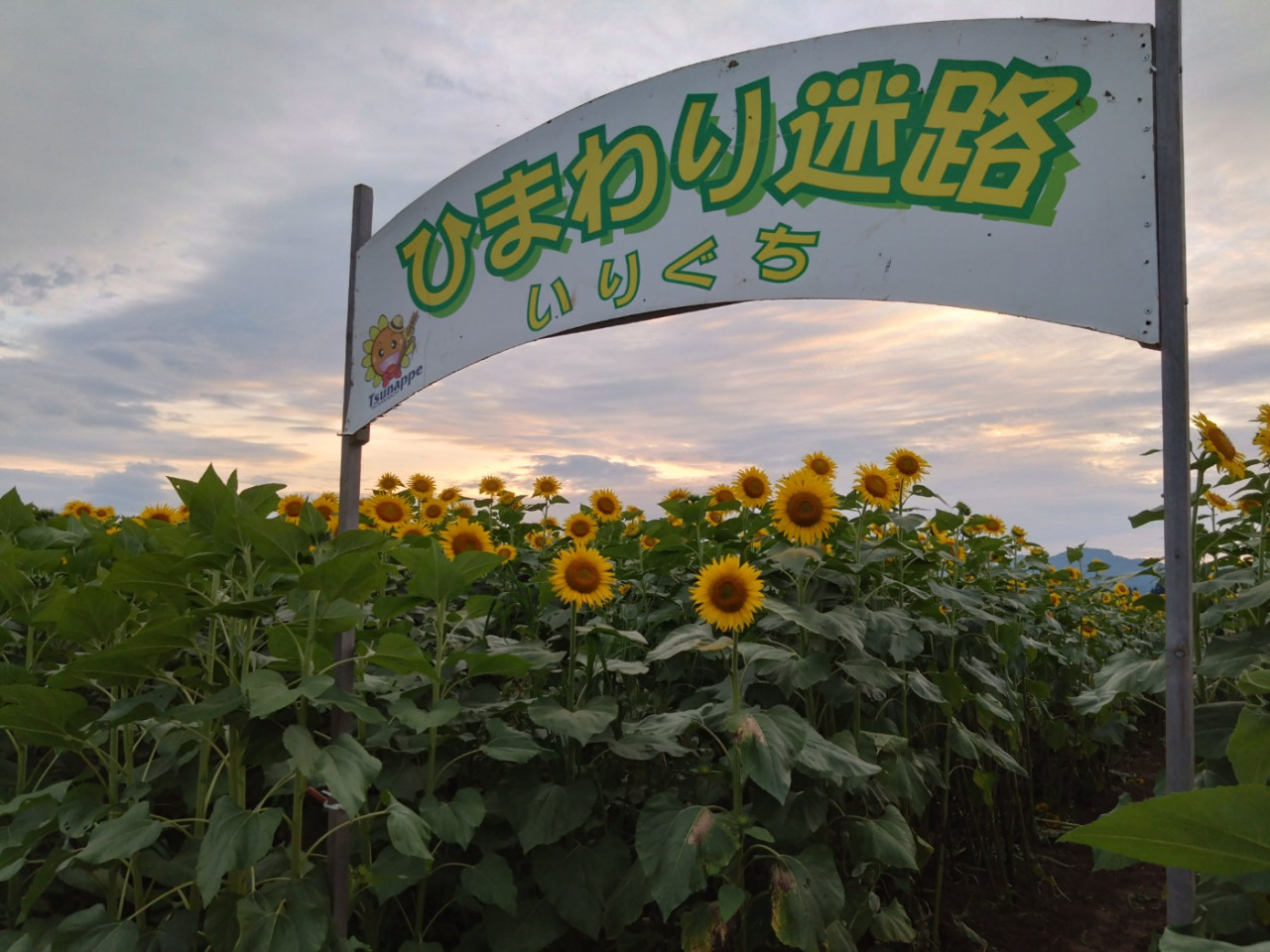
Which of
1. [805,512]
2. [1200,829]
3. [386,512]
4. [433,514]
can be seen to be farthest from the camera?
[433,514]

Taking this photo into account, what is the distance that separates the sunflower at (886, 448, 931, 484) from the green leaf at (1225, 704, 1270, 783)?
1641 mm

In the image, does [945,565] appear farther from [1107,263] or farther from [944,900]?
[1107,263]

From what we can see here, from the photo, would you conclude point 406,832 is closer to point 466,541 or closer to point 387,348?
point 466,541

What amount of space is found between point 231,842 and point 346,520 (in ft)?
4.39

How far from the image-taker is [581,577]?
2445 millimetres

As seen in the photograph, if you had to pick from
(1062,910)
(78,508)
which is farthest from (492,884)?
(78,508)

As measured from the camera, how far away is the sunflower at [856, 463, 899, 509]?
291cm

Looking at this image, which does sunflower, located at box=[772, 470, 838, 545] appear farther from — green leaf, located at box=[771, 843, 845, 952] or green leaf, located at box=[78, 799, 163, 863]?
green leaf, located at box=[78, 799, 163, 863]

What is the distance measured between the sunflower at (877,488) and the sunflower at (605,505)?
1045 mm

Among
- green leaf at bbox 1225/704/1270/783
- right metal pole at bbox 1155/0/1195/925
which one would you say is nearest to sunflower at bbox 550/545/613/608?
right metal pole at bbox 1155/0/1195/925

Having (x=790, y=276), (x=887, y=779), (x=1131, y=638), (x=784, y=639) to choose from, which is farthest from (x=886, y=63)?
(x=1131, y=638)

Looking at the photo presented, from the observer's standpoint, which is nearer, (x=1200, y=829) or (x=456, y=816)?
(x=1200, y=829)

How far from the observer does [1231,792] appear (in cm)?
60

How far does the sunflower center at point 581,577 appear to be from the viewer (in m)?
2.44
